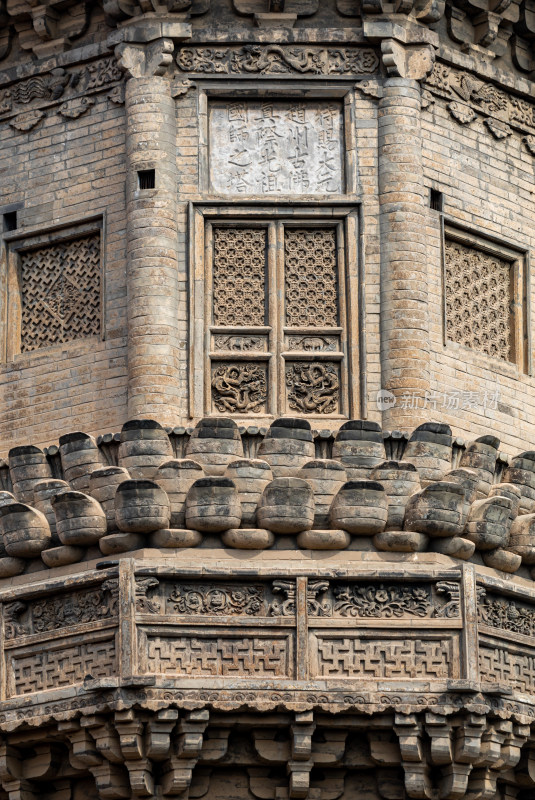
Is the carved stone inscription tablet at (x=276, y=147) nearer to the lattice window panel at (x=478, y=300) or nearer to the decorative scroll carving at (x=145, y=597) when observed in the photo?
the lattice window panel at (x=478, y=300)

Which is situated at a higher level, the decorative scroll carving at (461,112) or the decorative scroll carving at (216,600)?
the decorative scroll carving at (461,112)

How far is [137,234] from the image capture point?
21266 millimetres

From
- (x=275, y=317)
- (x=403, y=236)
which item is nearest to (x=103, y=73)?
(x=275, y=317)

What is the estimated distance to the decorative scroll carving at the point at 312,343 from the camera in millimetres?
A: 21250

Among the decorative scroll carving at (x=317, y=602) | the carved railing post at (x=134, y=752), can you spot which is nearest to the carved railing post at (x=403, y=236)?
the decorative scroll carving at (x=317, y=602)

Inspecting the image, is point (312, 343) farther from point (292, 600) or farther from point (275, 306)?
point (292, 600)

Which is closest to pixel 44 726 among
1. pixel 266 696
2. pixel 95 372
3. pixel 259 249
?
pixel 266 696

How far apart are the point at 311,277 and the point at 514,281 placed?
2.51 meters

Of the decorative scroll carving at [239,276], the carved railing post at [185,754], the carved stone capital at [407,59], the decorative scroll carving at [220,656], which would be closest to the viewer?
the carved railing post at [185,754]

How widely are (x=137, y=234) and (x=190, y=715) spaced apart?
486 centimetres

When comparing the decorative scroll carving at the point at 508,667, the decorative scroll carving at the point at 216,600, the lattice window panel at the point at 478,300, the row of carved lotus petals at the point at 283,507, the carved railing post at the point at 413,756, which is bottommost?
the carved railing post at the point at 413,756

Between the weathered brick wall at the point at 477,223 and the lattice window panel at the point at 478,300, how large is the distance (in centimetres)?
18

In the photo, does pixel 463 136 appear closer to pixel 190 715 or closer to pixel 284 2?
pixel 284 2

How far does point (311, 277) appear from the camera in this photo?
846 inches
